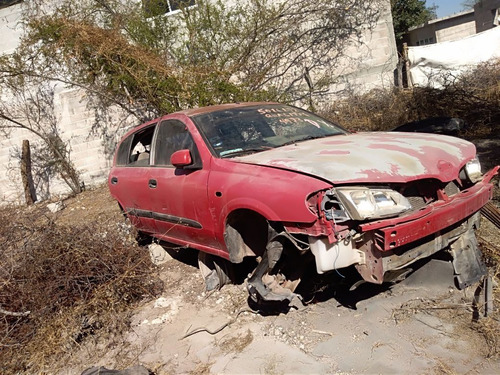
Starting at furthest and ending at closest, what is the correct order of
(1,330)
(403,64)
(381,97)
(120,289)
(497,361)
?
(403,64), (381,97), (120,289), (1,330), (497,361)

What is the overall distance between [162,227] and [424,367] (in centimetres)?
288

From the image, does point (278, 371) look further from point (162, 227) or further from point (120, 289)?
point (162, 227)

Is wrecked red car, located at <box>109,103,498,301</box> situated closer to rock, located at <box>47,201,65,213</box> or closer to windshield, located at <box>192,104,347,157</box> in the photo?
windshield, located at <box>192,104,347,157</box>

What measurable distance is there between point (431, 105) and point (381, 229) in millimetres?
7791

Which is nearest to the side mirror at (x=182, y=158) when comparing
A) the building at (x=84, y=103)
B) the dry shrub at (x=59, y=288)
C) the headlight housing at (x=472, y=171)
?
the dry shrub at (x=59, y=288)

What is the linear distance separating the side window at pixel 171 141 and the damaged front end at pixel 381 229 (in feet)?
4.54

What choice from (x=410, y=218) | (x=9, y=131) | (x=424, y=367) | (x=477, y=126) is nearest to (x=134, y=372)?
(x=424, y=367)

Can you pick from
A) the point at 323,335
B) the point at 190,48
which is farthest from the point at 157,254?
the point at 190,48

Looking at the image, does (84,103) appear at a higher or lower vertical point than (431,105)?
higher

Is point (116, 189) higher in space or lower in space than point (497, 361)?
higher

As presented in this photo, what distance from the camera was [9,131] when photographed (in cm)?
1066

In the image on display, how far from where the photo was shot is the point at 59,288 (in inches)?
154

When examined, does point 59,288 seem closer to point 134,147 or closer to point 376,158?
point 134,147

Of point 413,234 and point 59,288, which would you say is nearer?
point 413,234
